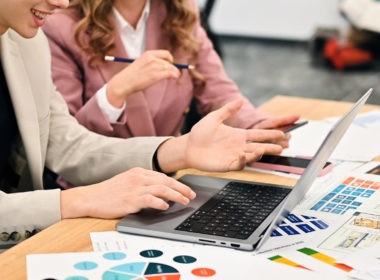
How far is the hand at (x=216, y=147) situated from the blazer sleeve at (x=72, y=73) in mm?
420

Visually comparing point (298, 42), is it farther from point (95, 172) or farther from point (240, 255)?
point (240, 255)

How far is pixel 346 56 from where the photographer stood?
5625 mm

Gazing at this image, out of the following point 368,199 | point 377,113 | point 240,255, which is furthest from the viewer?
point 377,113

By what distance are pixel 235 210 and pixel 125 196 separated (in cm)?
20

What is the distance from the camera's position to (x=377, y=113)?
78.8 inches

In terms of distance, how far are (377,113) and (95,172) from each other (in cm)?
88

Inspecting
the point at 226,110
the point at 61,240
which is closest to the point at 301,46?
the point at 226,110

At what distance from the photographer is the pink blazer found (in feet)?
6.08

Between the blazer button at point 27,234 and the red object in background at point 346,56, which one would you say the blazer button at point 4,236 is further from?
the red object in background at point 346,56

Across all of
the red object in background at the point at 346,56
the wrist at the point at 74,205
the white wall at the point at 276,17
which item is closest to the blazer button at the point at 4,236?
the wrist at the point at 74,205

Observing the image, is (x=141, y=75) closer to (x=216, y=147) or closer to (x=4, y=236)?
(x=216, y=147)

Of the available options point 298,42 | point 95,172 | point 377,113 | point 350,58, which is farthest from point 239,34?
point 95,172

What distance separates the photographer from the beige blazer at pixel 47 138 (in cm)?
153

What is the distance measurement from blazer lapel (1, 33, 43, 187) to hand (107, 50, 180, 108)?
0.28 meters
